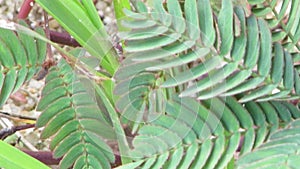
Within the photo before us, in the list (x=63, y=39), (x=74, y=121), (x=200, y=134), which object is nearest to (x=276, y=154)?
(x=200, y=134)

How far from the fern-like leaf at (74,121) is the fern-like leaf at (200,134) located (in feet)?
0.22

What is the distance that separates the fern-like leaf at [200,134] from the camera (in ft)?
1.70

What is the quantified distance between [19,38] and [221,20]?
0.21m

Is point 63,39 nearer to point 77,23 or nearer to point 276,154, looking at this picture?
point 77,23

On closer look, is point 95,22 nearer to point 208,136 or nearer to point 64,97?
point 64,97

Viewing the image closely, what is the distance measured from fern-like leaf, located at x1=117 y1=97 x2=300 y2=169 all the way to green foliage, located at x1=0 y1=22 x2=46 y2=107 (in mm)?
134

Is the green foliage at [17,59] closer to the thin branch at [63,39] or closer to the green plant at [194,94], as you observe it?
the green plant at [194,94]

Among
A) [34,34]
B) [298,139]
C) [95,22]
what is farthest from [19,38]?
[298,139]

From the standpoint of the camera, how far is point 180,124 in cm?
52

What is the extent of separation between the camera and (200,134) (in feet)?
1.73

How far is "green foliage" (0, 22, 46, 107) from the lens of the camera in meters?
0.57

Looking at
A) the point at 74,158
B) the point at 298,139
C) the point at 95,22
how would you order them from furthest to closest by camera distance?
the point at 95,22 < the point at 74,158 < the point at 298,139

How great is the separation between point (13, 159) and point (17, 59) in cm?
10

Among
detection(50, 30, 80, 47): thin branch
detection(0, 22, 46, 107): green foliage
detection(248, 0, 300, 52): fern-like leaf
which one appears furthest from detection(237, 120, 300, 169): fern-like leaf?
detection(50, 30, 80, 47): thin branch
